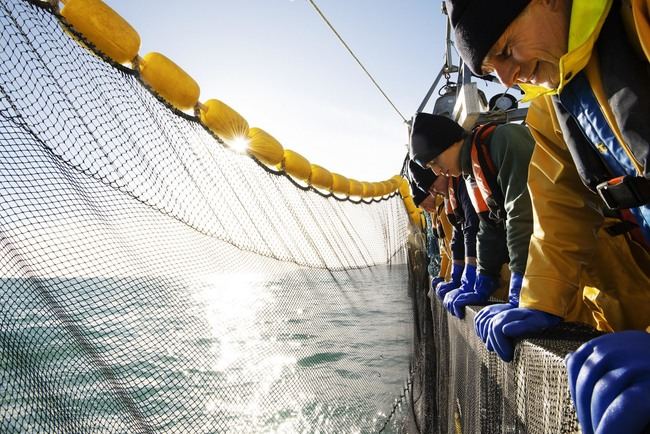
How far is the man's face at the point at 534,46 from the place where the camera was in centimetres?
94

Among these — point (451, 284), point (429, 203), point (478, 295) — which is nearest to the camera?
point (478, 295)

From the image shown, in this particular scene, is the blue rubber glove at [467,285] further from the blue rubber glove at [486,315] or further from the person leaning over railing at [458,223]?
the blue rubber glove at [486,315]

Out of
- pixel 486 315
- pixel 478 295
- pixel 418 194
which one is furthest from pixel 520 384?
pixel 418 194

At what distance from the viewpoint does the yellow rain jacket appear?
135 centimetres

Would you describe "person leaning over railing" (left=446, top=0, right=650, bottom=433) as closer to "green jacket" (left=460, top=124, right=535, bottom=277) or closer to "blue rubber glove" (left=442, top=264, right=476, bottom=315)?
"green jacket" (left=460, top=124, right=535, bottom=277)

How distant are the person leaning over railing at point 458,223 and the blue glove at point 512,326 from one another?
1.92 meters

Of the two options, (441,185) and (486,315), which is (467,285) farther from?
(486,315)

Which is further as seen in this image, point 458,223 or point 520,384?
point 458,223

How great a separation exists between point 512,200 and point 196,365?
886 centimetres

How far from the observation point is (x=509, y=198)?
1.98m

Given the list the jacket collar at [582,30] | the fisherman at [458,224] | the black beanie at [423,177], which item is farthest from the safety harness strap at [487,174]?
the black beanie at [423,177]

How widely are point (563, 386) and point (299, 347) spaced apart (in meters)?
9.84

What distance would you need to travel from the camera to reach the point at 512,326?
125 centimetres

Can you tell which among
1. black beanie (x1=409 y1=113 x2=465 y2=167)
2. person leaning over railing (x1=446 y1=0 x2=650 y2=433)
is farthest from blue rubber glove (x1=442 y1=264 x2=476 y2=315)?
person leaning over railing (x1=446 y1=0 x2=650 y2=433)
